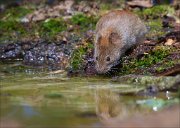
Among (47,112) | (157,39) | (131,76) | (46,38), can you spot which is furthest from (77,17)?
(47,112)

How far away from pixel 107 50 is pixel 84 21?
294 cm

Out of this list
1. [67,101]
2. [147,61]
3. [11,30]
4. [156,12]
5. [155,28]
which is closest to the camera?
[67,101]

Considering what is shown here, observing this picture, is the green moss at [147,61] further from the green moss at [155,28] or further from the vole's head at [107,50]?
the green moss at [155,28]

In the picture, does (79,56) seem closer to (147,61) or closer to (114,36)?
(114,36)

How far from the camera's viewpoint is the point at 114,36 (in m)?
9.16

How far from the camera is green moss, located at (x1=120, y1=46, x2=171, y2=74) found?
8086 millimetres

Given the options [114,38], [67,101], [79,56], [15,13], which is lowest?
[67,101]

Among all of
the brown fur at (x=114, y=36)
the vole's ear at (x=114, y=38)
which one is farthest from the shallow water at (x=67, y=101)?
the vole's ear at (x=114, y=38)

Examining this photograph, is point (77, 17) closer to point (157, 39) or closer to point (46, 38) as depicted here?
point (46, 38)

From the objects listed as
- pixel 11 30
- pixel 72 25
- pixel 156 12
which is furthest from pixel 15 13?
pixel 156 12

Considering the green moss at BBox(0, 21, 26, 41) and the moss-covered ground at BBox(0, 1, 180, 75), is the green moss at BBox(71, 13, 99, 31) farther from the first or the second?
the green moss at BBox(0, 21, 26, 41)

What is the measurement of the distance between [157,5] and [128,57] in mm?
3880

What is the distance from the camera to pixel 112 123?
4633 millimetres

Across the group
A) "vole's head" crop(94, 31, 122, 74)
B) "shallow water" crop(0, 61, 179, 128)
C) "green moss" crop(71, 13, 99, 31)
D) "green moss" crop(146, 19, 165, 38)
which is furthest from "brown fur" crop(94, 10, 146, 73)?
"green moss" crop(71, 13, 99, 31)
